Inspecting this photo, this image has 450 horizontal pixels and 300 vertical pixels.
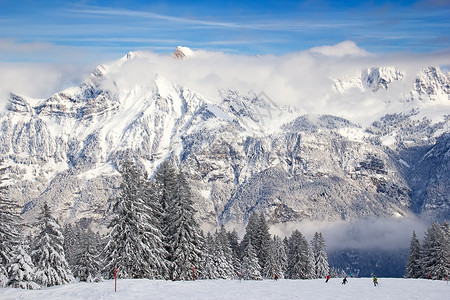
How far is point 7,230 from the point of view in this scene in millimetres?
38969

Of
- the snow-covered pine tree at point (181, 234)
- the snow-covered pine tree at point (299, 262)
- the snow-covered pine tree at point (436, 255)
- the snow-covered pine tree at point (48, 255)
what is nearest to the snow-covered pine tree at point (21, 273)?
the snow-covered pine tree at point (48, 255)

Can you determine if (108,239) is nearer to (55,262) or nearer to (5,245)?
(55,262)

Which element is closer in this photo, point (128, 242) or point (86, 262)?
point (128, 242)

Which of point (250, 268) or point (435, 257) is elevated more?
point (435, 257)

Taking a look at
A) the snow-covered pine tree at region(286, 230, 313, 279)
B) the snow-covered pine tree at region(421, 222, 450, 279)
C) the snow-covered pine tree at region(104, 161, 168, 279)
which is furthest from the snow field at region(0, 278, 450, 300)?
the snow-covered pine tree at region(286, 230, 313, 279)

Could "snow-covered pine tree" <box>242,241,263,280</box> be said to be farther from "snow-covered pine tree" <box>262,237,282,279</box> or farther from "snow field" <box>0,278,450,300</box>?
"snow field" <box>0,278,450,300</box>

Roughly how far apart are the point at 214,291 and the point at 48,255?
14333mm

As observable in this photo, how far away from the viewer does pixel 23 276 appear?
36281 millimetres

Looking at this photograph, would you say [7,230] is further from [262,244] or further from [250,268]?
[262,244]

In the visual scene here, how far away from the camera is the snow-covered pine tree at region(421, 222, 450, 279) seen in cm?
7750

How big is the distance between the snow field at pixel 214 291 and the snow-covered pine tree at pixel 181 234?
794cm

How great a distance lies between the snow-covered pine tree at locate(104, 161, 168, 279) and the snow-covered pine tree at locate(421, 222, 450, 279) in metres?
49.0

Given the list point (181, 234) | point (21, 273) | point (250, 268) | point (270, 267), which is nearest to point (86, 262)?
point (181, 234)

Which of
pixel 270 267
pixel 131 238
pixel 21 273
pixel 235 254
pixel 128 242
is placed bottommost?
pixel 270 267
